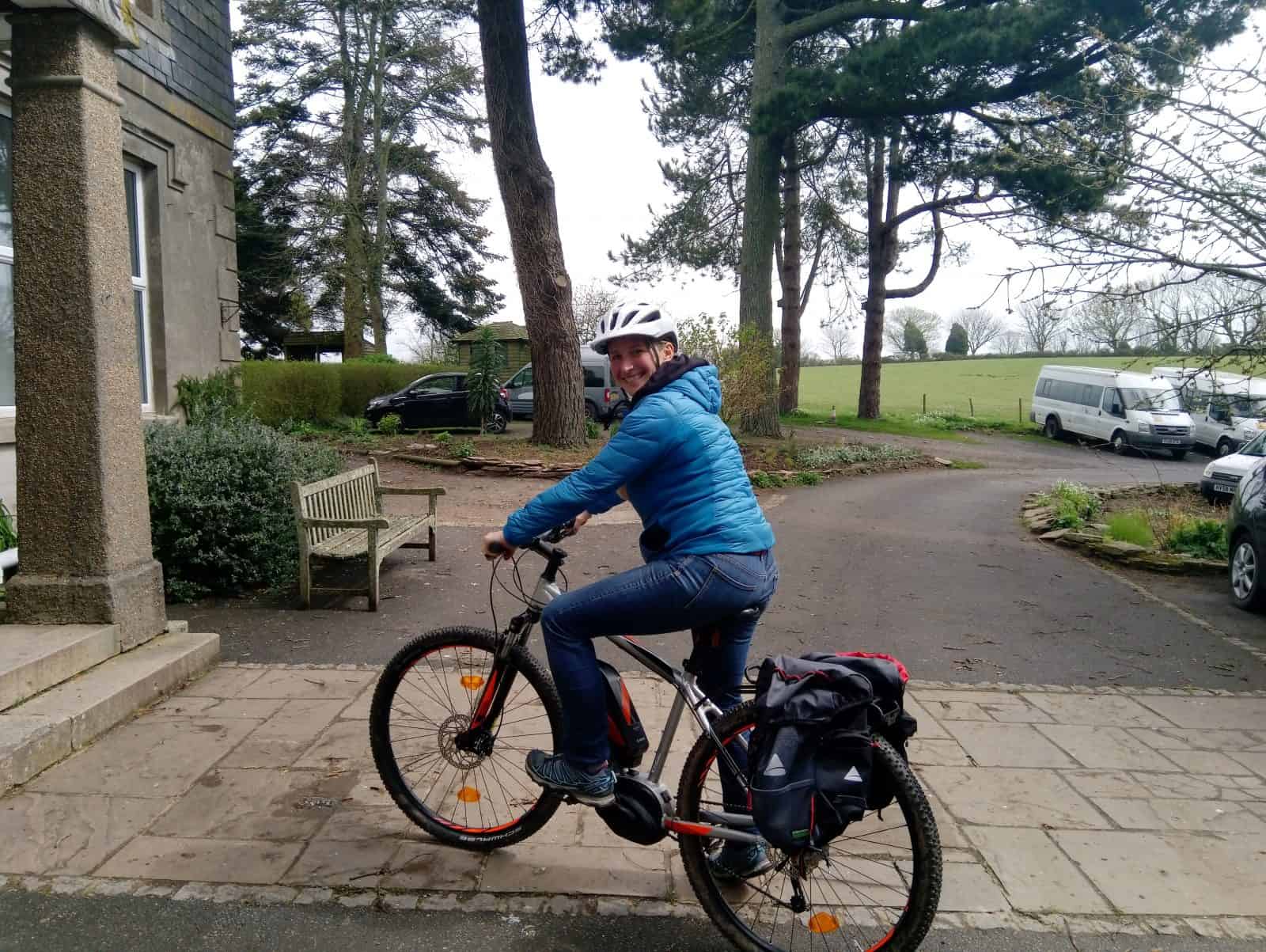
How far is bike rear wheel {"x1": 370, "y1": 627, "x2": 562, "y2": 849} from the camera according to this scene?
3.50 m

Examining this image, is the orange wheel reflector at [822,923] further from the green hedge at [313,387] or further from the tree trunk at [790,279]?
the tree trunk at [790,279]

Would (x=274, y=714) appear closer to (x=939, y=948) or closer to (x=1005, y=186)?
(x=939, y=948)

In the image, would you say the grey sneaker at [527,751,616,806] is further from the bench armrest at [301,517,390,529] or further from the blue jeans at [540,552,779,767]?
the bench armrest at [301,517,390,529]

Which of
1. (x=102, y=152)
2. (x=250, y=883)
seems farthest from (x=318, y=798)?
(x=102, y=152)

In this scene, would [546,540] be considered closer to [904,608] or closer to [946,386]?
[904,608]

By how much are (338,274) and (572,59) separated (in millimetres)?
17576

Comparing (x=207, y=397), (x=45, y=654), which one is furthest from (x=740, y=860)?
(x=207, y=397)

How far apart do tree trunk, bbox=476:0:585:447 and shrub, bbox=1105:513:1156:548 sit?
347 inches

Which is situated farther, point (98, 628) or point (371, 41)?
point (371, 41)

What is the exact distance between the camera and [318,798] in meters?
3.96

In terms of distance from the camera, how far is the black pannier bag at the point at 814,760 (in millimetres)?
2682

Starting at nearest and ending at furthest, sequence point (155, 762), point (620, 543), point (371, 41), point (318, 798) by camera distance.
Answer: point (318, 798) → point (155, 762) → point (620, 543) → point (371, 41)

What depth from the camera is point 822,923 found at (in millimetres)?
2984

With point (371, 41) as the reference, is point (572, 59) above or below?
below
